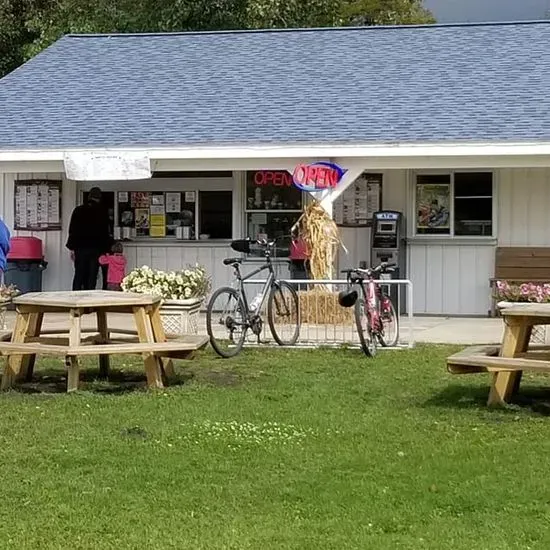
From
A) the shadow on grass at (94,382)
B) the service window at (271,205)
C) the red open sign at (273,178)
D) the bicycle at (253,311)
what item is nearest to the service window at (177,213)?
the service window at (271,205)

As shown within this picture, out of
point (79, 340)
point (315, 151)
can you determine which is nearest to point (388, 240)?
point (315, 151)

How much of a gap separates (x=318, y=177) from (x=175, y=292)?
2.53 metres

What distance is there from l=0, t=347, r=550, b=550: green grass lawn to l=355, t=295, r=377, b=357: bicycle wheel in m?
1.06

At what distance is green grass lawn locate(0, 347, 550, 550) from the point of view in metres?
4.80

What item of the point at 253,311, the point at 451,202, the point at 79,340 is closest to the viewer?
the point at 79,340

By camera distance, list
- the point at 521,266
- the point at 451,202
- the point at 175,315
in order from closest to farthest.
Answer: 1. the point at 175,315
2. the point at 521,266
3. the point at 451,202

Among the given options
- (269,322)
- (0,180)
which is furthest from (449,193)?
(0,180)

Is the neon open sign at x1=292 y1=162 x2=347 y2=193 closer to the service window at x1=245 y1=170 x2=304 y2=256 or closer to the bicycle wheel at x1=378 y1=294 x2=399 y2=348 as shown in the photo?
the service window at x1=245 y1=170 x2=304 y2=256

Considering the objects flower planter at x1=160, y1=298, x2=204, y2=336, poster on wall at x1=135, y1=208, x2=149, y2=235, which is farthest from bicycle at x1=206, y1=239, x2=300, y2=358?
poster on wall at x1=135, y1=208, x2=149, y2=235

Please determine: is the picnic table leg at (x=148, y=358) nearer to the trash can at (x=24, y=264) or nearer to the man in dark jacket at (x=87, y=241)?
the man in dark jacket at (x=87, y=241)

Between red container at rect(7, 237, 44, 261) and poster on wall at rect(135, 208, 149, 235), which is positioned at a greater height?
poster on wall at rect(135, 208, 149, 235)

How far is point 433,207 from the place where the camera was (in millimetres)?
14875

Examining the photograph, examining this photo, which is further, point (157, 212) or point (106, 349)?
point (157, 212)

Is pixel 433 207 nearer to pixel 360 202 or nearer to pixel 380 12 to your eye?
pixel 360 202
